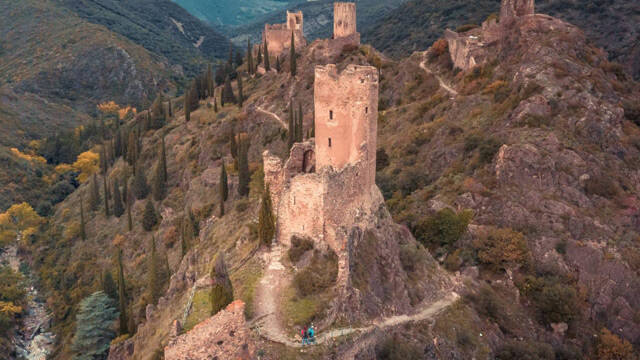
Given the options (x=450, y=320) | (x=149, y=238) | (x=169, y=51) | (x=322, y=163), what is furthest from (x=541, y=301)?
(x=169, y=51)

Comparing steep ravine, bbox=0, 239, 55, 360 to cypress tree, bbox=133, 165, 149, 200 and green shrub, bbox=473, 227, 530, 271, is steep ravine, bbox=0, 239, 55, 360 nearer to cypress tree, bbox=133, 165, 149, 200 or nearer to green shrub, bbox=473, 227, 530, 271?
cypress tree, bbox=133, 165, 149, 200

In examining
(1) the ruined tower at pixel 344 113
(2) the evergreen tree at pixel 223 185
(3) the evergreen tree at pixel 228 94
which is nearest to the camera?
(1) the ruined tower at pixel 344 113

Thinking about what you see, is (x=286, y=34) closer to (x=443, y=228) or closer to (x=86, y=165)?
(x=86, y=165)

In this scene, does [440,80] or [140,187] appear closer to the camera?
[440,80]

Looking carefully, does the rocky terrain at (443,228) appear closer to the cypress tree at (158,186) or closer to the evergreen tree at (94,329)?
the cypress tree at (158,186)

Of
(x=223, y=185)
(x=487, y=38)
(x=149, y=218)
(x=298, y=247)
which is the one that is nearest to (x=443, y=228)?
(x=298, y=247)

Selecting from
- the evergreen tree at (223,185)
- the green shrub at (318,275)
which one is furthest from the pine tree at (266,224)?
the evergreen tree at (223,185)

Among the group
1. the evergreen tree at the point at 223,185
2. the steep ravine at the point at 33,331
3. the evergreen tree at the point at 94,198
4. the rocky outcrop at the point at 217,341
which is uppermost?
the rocky outcrop at the point at 217,341
